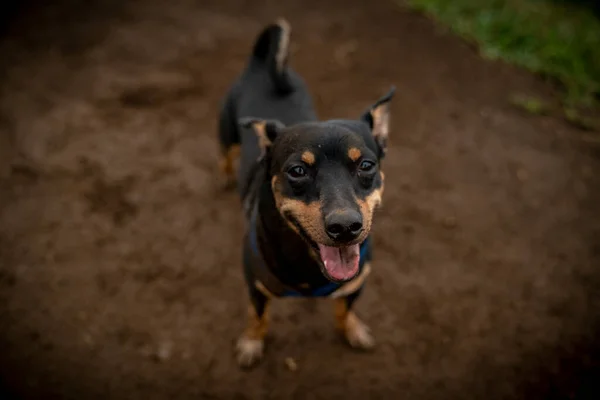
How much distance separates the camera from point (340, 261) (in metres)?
2.41

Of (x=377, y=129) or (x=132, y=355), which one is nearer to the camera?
(x=377, y=129)

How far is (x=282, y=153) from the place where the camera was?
8.13 feet

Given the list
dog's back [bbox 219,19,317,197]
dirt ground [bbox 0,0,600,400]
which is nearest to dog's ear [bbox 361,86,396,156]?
dog's back [bbox 219,19,317,197]

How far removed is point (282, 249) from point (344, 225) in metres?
0.60

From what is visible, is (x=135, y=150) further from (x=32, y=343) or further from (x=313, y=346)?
(x=313, y=346)

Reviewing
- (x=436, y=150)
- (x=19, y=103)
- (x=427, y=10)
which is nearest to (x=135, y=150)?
(x=19, y=103)

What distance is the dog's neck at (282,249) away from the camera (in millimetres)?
2623

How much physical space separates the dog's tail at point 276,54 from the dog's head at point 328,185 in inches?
37.2

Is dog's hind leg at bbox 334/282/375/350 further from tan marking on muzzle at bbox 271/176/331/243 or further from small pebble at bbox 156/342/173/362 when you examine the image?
small pebble at bbox 156/342/173/362

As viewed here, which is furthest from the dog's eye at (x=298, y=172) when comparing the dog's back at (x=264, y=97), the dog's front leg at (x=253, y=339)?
the dog's front leg at (x=253, y=339)

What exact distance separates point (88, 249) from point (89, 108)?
6.63ft

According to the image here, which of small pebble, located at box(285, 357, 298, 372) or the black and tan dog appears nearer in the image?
the black and tan dog

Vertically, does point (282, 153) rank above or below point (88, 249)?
above

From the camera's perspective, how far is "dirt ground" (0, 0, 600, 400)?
131 inches
